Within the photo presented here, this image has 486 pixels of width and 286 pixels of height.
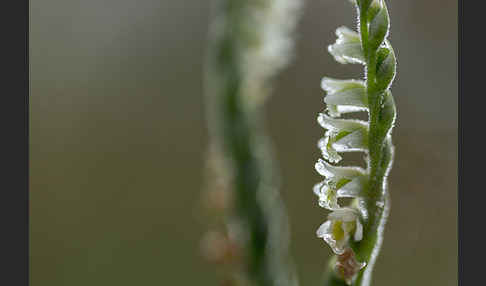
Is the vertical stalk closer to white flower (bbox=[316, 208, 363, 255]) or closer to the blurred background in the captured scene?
white flower (bbox=[316, 208, 363, 255])

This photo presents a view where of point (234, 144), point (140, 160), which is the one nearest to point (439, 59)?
point (140, 160)

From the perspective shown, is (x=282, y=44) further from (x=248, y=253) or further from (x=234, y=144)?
(x=248, y=253)

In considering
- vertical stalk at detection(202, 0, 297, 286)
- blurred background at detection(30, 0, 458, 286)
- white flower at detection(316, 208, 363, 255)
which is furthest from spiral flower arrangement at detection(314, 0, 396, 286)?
blurred background at detection(30, 0, 458, 286)

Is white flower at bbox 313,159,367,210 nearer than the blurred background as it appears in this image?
Yes

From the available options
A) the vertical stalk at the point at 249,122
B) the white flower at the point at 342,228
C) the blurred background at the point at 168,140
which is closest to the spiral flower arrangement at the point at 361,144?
the white flower at the point at 342,228

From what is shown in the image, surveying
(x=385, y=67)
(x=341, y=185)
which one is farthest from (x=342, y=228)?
(x=385, y=67)

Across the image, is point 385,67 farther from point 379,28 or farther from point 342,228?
point 342,228

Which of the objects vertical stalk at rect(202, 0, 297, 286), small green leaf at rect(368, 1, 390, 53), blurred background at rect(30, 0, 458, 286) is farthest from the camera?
blurred background at rect(30, 0, 458, 286)
